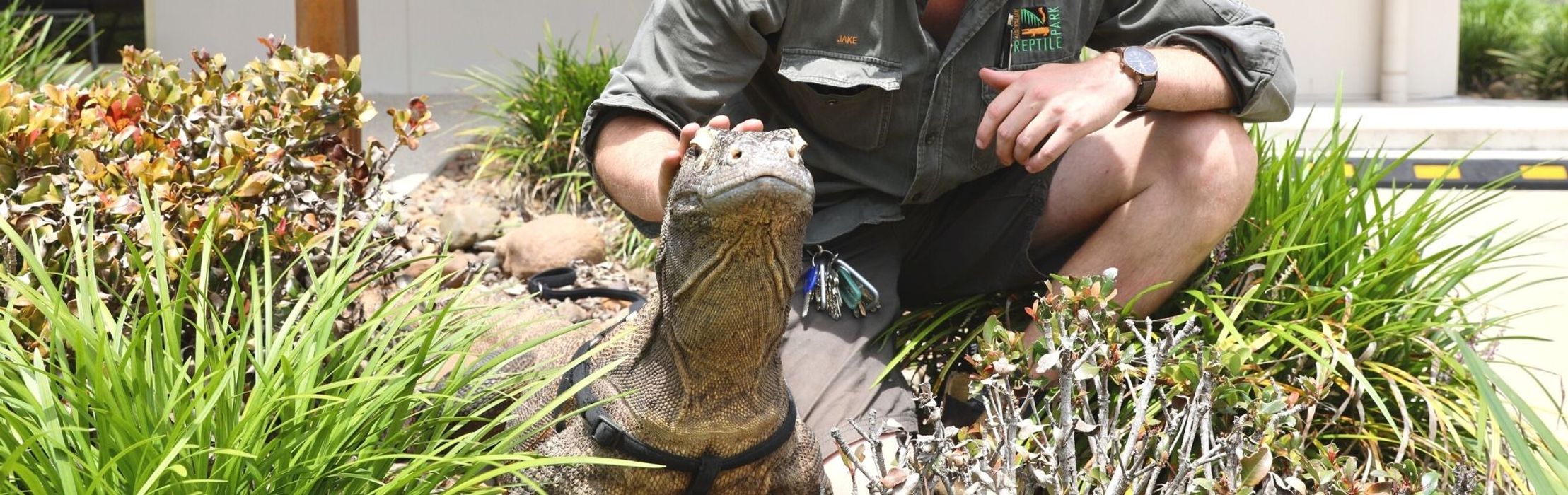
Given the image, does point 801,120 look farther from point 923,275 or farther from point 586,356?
point 586,356

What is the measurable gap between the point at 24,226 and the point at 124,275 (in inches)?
8.3

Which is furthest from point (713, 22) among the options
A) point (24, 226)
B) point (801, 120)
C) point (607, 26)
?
point (607, 26)

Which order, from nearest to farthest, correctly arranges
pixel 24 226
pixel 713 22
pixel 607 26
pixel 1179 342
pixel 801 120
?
pixel 1179 342
pixel 24 226
pixel 713 22
pixel 801 120
pixel 607 26

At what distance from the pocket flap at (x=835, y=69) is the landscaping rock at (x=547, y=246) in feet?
9.10

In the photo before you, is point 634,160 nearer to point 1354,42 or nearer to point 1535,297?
point 1535,297

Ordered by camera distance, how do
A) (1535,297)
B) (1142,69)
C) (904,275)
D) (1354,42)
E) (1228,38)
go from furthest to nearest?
(1354,42)
(1535,297)
(904,275)
(1228,38)
(1142,69)

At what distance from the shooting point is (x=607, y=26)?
941 centimetres

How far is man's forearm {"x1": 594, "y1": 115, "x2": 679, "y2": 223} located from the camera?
285 cm

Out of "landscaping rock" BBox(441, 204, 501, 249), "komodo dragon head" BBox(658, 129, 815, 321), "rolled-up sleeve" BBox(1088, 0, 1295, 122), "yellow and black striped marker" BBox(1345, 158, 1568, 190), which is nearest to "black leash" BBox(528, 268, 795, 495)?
"komodo dragon head" BBox(658, 129, 815, 321)

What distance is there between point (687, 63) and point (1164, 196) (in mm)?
1124

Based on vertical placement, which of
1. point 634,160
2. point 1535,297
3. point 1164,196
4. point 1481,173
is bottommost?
point 1535,297

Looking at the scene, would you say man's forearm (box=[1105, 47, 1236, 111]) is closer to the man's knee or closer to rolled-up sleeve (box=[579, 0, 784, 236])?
the man's knee

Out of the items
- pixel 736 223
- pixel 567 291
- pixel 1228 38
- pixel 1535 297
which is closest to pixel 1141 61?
pixel 1228 38

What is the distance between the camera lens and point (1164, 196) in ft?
10.5
